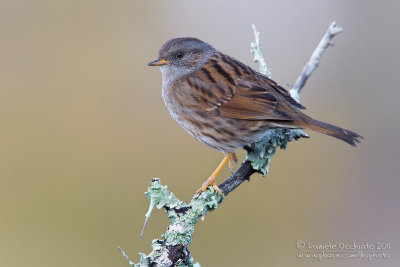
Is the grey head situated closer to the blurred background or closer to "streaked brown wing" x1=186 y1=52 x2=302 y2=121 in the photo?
"streaked brown wing" x1=186 y1=52 x2=302 y2=121

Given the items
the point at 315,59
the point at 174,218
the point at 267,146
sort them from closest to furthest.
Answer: the point at 174,218 → the point at 267,146 → the point at 315,59

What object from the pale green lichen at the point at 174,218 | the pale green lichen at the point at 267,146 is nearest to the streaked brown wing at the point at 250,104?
the pale green lichen at the point at 267,146

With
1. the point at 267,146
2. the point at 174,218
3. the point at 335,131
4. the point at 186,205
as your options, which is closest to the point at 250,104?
the point at 267,146

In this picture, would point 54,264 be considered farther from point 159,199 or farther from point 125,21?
point 125,21

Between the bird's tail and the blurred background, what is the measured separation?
2.11m

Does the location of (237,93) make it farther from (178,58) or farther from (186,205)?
(186,205)

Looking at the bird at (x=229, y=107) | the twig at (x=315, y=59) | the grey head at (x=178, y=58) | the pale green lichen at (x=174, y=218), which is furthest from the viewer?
the grey head at (x=178, y=58)

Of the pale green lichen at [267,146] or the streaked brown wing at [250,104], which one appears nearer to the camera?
the pale green lichen at [267,146]

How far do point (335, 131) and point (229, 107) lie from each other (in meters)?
0.89

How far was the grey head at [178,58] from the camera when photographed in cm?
468

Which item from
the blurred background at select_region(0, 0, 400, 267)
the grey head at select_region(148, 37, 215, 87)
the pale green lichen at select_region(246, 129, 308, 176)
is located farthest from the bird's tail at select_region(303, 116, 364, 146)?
the blurred background at select_region(0, 0, 400, 267)

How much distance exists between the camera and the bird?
400 centimetres

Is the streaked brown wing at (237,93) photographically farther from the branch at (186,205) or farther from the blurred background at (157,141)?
the blurred background at (157,141)

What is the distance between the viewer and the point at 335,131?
12.3 feet
